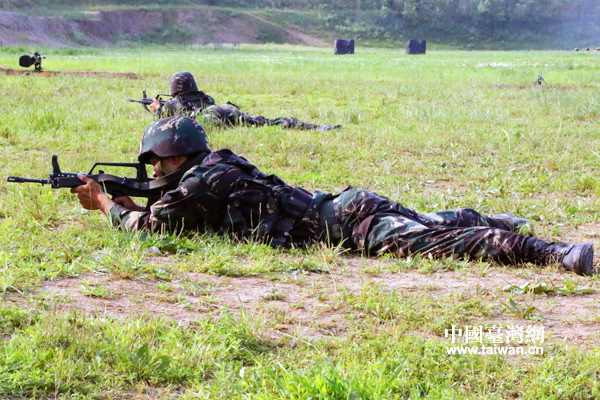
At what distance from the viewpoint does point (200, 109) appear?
10664 millimetres

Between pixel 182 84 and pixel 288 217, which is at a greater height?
pixel 182 84

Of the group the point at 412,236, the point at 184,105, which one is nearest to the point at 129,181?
the point at 412,236

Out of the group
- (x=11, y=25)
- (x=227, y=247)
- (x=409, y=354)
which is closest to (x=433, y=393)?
(x=409, y=354)

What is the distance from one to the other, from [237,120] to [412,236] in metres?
6.33

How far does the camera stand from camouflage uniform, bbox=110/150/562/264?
4750mm

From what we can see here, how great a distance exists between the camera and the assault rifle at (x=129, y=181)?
5016mm

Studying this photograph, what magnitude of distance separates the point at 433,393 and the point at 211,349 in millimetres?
987

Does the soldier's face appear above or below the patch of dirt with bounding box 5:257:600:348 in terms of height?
above

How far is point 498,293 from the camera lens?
4117 millimetres

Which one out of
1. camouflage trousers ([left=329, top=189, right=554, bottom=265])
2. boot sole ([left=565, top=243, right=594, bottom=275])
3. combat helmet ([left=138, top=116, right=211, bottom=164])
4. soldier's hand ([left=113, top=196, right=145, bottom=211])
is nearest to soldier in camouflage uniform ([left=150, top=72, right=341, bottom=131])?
soldier's hand ([left=113, top=196, right=145, bottom=211])

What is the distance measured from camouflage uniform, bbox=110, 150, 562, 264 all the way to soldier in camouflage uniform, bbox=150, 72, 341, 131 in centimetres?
561

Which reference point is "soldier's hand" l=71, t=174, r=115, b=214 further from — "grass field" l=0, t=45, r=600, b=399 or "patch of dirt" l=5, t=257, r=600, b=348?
"patch of dirt" l=5, t=257, r=600, b=348

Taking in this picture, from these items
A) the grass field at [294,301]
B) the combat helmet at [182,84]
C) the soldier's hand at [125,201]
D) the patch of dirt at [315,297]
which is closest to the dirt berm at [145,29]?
the combat helmet at [182,84]

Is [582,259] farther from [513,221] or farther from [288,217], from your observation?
[288,217]
